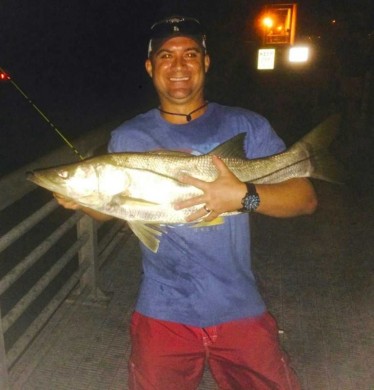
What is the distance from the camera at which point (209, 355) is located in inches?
95.1

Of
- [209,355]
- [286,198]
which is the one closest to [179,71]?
[286,198]

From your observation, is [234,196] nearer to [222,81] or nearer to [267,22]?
[267,22]

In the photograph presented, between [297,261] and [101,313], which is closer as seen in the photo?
[101,313]

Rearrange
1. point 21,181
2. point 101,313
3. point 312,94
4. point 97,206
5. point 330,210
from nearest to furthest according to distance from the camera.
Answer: point 97,206
point 21,181
point 101,313
point 330,210
point 312,94

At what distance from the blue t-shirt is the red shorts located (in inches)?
2.5

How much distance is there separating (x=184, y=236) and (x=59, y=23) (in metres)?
73.1

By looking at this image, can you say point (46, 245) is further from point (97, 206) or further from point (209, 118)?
point (209, 118)

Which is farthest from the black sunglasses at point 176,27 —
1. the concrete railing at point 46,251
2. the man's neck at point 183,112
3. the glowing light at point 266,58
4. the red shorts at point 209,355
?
the glowing light at point 266,58

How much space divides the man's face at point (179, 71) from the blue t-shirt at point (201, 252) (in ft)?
0.45

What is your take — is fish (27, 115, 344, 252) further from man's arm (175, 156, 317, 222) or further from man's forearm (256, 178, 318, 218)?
man's forearm (256, 178, 318, 218)

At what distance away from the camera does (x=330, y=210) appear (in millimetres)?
6414

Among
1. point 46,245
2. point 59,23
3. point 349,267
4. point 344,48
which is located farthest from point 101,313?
point 59,23

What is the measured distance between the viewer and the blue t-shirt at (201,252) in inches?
95.4

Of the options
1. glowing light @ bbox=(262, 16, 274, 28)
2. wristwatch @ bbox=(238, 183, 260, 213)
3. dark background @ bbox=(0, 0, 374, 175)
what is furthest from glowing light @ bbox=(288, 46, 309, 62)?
wristwatch @ bbox=(238, 183, 260, 213)
